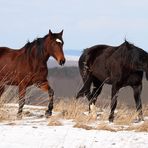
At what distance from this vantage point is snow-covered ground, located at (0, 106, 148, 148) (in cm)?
732

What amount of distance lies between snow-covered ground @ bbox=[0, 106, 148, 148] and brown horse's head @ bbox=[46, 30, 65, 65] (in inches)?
126

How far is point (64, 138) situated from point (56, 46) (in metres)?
4.52

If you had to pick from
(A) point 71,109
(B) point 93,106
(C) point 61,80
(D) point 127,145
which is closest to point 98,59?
(B) point 93,106

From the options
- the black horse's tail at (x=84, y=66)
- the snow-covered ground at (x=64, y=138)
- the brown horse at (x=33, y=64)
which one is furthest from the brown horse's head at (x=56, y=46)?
the snow-covered ground at (x=64, y=138)

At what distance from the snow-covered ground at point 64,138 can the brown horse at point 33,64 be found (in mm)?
3181

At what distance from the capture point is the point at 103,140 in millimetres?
7703

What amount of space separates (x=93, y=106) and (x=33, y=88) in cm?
167

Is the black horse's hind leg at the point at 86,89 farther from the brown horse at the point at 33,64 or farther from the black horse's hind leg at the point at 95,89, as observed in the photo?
the brown horse at the point at 33,64

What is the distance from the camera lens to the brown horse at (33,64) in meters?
11.9

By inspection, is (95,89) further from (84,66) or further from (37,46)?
(37,46)

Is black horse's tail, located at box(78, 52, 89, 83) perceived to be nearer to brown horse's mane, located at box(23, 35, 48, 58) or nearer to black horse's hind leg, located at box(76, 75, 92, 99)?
black horse's hind leg, located at box(76, 75, 92, 99)

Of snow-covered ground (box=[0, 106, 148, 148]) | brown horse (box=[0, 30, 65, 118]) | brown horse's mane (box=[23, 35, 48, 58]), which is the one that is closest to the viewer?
snow-covered ground (box=[0, 106, 148, 148])

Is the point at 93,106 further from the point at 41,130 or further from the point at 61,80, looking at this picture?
the point at 61,80

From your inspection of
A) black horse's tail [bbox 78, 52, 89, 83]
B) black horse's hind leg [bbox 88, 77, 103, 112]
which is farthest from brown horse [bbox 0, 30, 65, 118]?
black horse's hind leg [bbox 88, 77, 103, 112]
